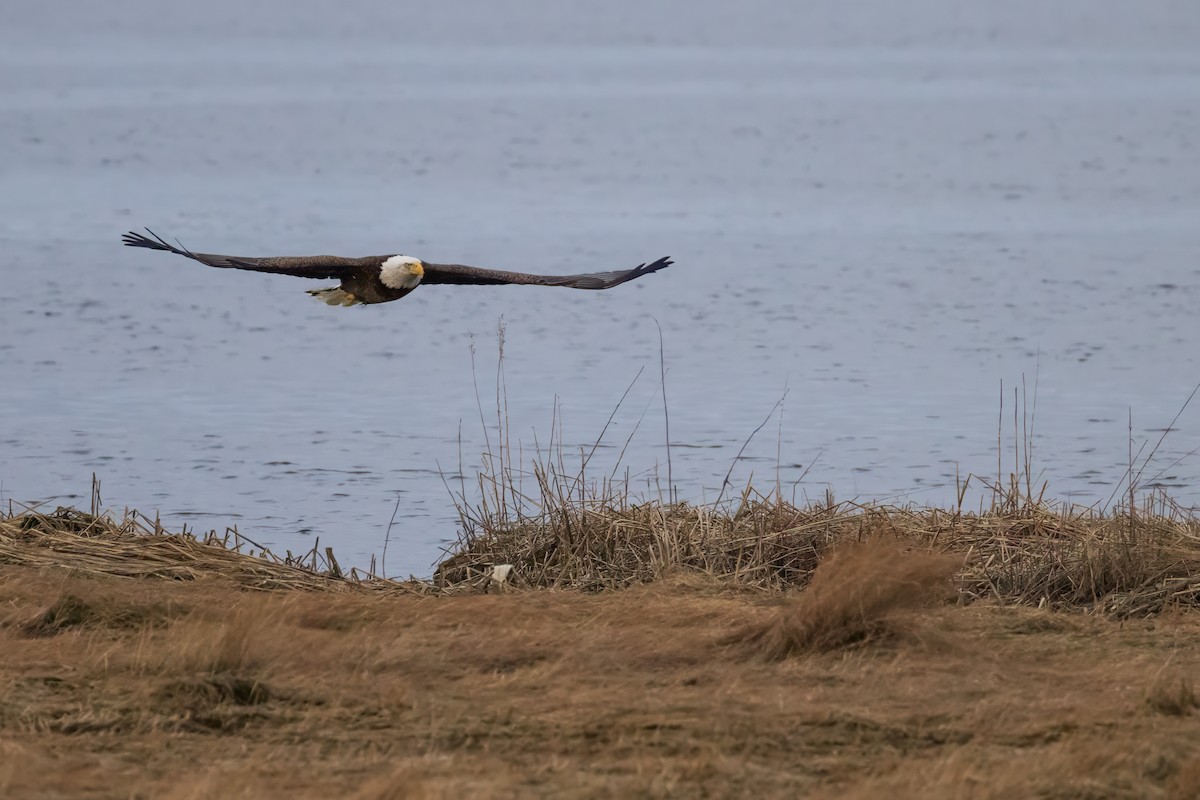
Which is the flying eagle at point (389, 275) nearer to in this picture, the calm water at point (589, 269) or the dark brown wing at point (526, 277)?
the dark brown wing at point (526, 277)

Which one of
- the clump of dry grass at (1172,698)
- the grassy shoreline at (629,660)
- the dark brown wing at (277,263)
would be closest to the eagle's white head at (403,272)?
the dark brown wing at (277,263)

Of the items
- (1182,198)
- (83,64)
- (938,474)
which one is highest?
(83,64)

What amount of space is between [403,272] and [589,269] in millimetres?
9575

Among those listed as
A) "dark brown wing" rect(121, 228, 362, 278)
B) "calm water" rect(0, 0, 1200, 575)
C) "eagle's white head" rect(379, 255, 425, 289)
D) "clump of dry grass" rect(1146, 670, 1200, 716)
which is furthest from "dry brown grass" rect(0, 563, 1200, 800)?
"calm water" rect(0, 0, 1200, 575)

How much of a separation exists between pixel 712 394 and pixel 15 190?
15.0 m

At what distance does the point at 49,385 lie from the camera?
1335 centimetres

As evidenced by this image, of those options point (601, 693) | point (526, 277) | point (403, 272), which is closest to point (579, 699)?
point (601, 693)

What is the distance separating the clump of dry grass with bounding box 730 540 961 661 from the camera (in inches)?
222

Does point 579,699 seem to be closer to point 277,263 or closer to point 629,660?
point 629,660

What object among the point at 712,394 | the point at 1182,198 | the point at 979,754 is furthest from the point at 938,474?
the point at 1182,198

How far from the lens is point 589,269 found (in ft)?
58.0

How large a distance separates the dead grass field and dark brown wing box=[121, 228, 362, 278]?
58.1 inches

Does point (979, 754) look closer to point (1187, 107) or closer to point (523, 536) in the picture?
point (523, 536)

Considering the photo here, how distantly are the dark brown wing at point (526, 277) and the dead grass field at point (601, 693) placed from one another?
1705 mm
